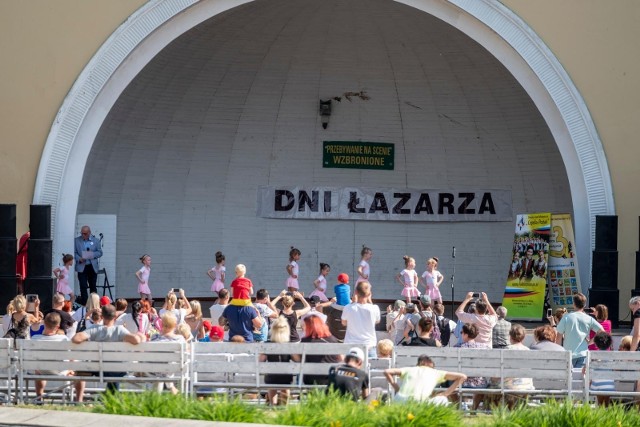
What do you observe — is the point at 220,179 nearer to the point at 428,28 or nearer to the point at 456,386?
the point at 428,28

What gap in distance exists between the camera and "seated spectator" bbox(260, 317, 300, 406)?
10.6 metres

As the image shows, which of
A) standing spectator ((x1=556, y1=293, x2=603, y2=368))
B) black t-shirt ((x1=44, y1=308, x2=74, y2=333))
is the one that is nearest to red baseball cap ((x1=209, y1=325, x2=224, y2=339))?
black t-shirt ((x1=44, y1=308, x2=74, y2=333))

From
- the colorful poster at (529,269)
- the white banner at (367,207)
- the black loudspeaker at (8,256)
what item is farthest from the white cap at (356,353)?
the white banner at (367,207)

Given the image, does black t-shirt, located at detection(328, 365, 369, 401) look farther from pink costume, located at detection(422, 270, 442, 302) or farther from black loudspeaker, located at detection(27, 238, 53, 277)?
pink costume, located at detection(422, 270, 442, 302)

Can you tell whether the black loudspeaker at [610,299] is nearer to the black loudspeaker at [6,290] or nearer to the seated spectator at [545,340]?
the seated spectator at [545,340]

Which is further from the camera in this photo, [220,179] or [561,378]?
[220,179]

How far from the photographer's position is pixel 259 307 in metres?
14.4

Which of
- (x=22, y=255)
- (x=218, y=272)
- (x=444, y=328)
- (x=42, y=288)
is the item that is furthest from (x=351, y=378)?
(x=218, y=272)

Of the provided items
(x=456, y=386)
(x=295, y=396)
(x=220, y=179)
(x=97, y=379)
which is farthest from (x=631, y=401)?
(x=220, y=179)

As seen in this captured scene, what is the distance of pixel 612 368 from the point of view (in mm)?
10438

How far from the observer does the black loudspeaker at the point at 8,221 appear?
16.9 metres

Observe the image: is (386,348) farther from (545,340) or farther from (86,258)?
(86,258)

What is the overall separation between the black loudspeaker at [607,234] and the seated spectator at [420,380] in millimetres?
7947

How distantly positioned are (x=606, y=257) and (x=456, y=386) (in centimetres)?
788
